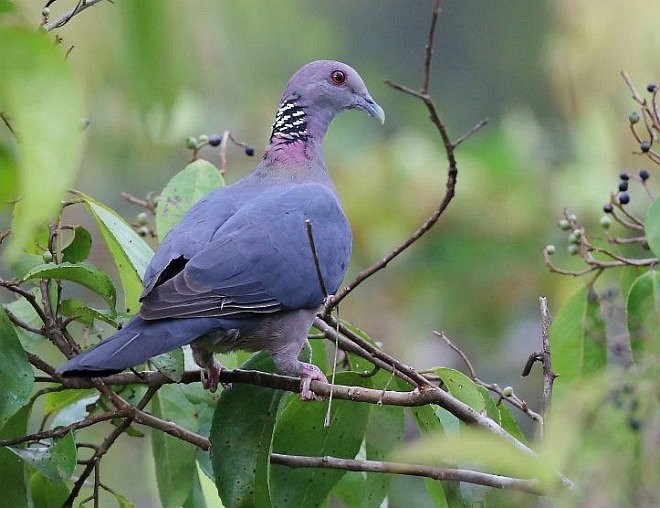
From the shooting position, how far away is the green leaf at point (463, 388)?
2525 mm

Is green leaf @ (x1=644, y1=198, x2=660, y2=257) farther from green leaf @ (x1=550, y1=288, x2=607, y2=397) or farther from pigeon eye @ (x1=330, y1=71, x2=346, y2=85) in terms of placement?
pigeon eye @ (x1=330, y1=71, x2=346, y2=85)

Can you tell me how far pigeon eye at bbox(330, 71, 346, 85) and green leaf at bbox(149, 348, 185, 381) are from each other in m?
1.70

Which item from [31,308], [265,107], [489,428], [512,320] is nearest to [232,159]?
[265,107]

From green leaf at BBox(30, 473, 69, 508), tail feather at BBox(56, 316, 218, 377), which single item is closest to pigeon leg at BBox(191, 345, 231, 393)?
tail feather at BBox(56, 316, 218, 377)

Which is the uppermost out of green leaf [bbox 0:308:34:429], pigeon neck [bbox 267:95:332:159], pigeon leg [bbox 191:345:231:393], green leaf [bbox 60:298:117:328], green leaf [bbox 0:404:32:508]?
pigeon neck [bbox 267:95:332:159]

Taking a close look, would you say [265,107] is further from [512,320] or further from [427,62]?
[427,62]

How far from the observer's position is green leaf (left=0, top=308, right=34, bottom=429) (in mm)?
2344

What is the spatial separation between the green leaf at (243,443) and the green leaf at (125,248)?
0.45m

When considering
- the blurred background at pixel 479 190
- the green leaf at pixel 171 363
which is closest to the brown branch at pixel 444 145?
the green leaf at pixel 171 363

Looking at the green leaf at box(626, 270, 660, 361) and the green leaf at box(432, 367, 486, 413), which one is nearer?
the green leaf at box(432, 367, 486, 413)

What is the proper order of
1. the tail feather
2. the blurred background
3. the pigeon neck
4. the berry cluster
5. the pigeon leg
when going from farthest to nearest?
the blurred background → the pigeon neck → the berry cluster → the pigeon leg → the tail feather

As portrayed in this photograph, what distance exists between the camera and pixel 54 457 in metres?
2.51

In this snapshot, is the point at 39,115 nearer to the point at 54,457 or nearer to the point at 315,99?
the point at 54,457

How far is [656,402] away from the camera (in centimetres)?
133
